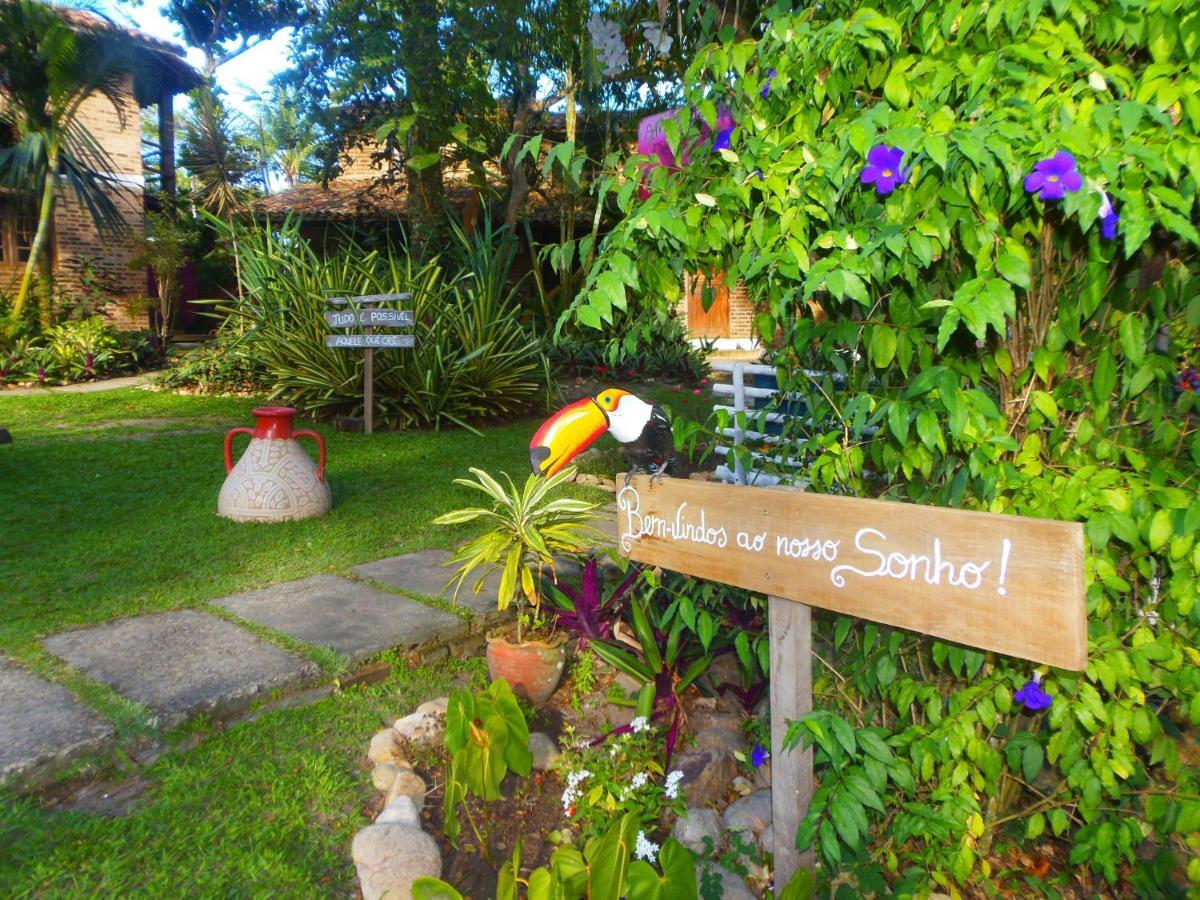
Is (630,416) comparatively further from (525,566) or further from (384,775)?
(384,775)

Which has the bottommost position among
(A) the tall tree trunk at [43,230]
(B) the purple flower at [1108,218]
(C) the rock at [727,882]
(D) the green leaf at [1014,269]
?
(C) the rock at [727,882]

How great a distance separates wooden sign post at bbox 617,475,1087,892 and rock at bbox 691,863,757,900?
0.61 ft

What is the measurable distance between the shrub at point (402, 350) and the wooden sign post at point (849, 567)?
664cm

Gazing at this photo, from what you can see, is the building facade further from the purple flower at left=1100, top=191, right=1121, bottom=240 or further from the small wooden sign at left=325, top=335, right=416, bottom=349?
the purple flower at left=1100, top=191, right=1121, bottom=240

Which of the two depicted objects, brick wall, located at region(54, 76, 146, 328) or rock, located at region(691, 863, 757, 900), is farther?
brick wall, located at region(54, 76, 146, 328)

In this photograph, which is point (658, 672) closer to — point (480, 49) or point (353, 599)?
point (353, 599)

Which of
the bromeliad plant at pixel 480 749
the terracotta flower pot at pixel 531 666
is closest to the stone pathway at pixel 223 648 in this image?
the terracotta flower pot at pixel 531 666

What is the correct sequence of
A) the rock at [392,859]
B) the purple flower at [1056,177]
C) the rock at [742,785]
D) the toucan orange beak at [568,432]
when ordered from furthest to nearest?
1. the toucan orange beak at [568,432]
2. the rock at [742,785]
3. the rock at [392,859]
4. the purple flower at [1056,177]

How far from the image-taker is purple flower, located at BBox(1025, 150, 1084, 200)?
1369 mm

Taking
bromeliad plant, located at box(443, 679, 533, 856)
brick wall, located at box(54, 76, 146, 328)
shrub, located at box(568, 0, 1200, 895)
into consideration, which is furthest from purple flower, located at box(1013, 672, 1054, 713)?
brick wall, located at box(54, 76, 146, 328)

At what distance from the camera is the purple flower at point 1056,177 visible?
1.37 m

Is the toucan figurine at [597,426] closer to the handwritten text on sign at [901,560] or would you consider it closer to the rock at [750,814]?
the handwritten text on sign at [901,560]

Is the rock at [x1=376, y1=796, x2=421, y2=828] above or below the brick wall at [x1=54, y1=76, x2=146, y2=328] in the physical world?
below

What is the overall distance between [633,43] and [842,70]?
292 inches
